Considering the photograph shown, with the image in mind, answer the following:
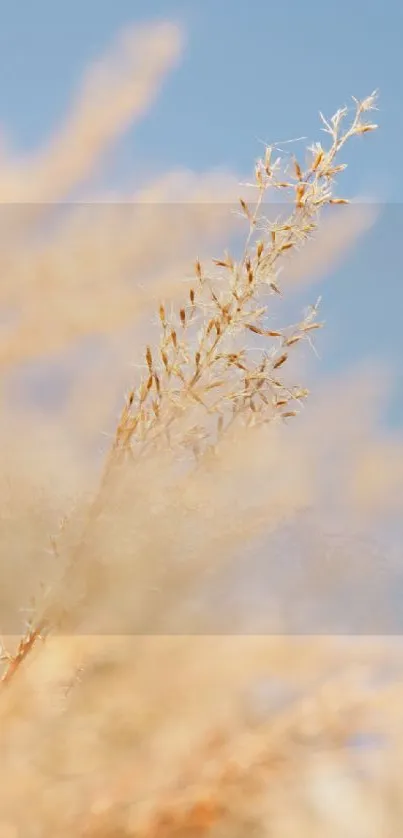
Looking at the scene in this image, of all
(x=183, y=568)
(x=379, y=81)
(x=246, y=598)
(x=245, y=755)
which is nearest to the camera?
(x=245, y=755)

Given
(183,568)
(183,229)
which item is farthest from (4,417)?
(183,568)

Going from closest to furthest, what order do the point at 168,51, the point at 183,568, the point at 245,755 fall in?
the point at 245,755 < the point at 183,568 < the point at 168,51

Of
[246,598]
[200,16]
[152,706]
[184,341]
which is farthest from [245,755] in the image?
[200,16]

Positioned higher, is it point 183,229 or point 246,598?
point 183,229

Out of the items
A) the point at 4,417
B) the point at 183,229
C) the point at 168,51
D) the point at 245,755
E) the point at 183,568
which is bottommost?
the point at 245,755

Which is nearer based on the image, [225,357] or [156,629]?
[225,357]

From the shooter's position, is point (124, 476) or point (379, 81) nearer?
point (124, 476)

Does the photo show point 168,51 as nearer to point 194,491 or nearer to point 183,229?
point 183,229
